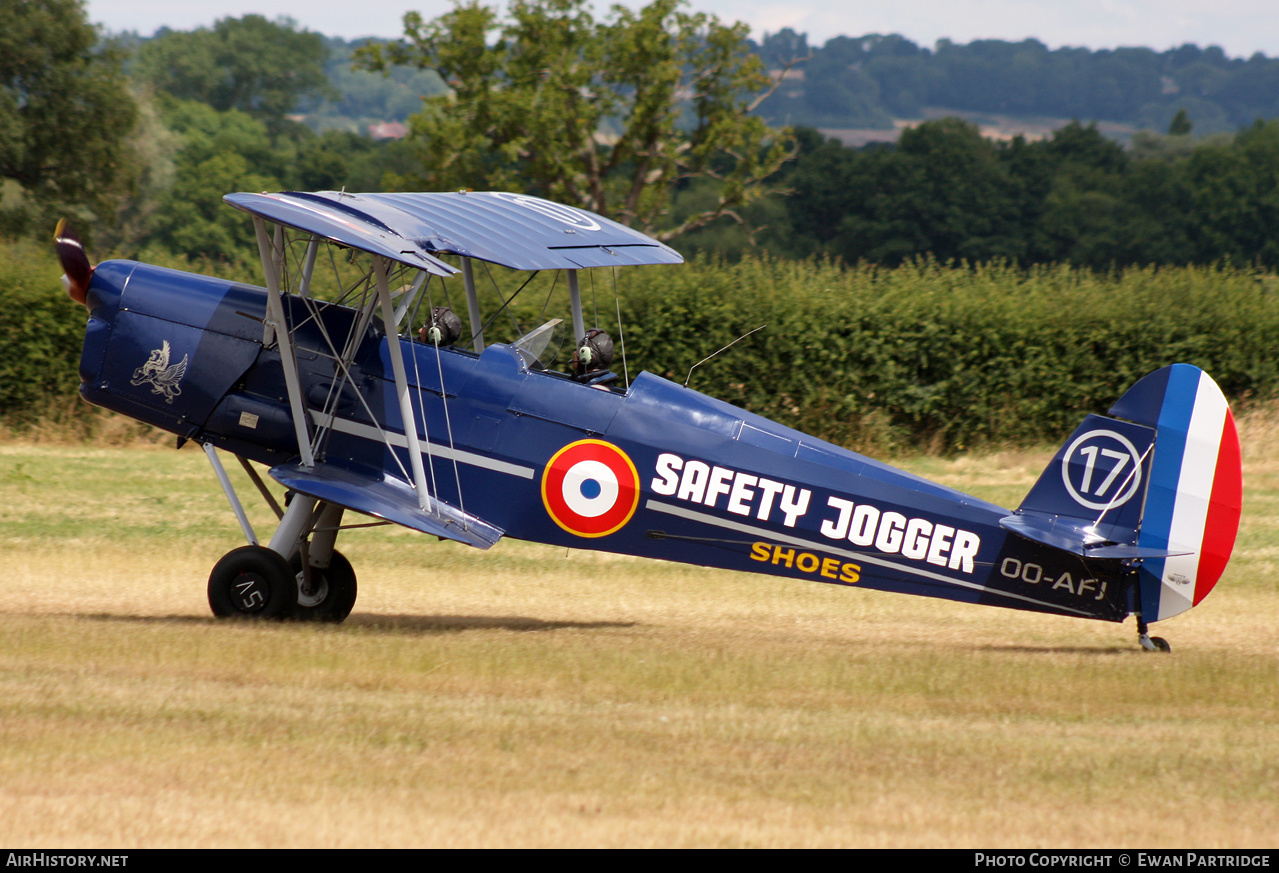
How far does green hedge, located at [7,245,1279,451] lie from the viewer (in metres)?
16.7

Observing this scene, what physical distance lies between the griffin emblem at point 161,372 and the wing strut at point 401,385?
1.28 meters

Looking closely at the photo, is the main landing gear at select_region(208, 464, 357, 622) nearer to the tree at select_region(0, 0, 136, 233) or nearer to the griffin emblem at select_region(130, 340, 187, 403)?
the griffin emblem at select_region(130, 340, 187, 403)

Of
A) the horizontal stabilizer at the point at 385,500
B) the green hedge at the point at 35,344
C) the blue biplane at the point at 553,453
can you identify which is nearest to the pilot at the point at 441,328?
the blue biplane at the point at 553,453

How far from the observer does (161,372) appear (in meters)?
7.24

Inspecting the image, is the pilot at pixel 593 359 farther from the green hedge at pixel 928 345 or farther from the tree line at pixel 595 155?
the tree line at pixel 595 155

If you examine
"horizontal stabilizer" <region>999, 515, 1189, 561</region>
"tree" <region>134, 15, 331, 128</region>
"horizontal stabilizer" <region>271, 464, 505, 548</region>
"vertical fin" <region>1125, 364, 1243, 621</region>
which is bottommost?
"horizontal stabilizer" <region>271, 464, 505, 548</region>

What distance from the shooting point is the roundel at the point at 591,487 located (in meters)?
7.05

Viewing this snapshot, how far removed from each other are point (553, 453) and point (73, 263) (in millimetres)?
2925

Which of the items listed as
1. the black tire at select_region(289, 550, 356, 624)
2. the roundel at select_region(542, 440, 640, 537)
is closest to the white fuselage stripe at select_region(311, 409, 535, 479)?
the roundel at select_region(542, 440, 640, 537)

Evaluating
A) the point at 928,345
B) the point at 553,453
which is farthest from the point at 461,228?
the point at 928,345

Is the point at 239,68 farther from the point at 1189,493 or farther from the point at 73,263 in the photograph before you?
the point at 1189,493

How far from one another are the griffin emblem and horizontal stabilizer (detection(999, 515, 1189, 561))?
4632mm

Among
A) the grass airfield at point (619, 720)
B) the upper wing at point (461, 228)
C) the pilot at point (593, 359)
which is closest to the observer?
the grass airfield at point (619, 720)
